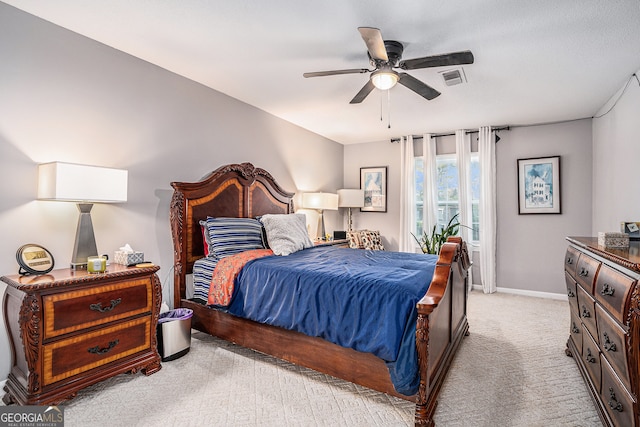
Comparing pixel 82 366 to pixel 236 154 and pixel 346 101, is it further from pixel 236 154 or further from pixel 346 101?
pixel 346 101

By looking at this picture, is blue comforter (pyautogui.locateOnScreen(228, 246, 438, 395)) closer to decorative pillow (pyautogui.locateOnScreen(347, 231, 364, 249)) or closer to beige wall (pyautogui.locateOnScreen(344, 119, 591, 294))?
decorative pillow (pyautogui.locateOnScreen(347, 231, 364, 249))

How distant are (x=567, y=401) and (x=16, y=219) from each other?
153 inches

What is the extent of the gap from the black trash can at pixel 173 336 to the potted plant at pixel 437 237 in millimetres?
3787

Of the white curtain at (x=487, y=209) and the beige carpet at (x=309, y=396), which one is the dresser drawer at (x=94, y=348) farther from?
the white curtain at (x=487, y=209)

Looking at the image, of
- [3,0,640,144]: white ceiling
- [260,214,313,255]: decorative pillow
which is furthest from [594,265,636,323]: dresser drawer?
[260,214,313,255]: decorative pillow

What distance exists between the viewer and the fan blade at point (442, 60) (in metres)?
2.20

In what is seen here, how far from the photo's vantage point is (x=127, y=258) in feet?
8.17

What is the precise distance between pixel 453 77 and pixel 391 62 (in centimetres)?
95

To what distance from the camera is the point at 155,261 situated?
3.12 metres

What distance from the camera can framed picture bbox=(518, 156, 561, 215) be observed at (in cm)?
473

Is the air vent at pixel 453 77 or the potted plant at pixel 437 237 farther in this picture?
the potted plant at pixel 437 237

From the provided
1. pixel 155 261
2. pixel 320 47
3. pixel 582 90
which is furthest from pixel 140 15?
pixel 582 90

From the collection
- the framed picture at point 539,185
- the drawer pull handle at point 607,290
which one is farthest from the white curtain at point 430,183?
the drawer pull handle at point 607,290

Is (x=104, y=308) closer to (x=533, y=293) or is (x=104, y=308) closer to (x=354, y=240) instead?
(x=354, y=240)
